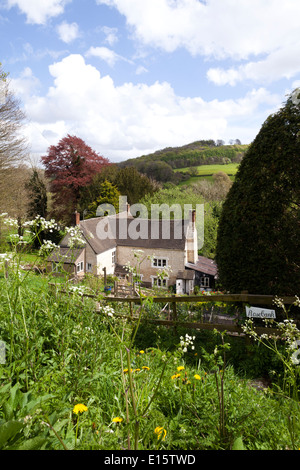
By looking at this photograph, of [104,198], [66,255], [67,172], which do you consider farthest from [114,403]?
[67,172]

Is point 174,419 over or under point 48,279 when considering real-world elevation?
under

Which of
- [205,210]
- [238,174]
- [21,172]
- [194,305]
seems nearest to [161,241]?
[205,210]

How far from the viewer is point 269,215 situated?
4711 millimetres

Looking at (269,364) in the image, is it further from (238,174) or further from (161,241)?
(161,241)

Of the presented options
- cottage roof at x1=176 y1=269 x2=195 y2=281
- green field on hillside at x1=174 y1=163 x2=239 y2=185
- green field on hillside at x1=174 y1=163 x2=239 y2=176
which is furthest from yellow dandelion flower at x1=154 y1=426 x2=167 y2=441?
green field on hillside at x1=174 y1=163 x2=239 y2=176

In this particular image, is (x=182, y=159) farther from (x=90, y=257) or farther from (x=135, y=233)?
(x=90, y=257)

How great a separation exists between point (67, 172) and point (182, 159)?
43961 millimetres

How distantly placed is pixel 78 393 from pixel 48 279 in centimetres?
121

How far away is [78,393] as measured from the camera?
2.32 m

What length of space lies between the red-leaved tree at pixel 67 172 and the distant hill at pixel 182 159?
991 inches

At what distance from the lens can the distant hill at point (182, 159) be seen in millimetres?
60938

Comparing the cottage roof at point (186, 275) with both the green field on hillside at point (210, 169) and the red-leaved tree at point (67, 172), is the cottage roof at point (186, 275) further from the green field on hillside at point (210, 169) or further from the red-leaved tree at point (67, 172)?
the green field on hillside at point (210, 169)

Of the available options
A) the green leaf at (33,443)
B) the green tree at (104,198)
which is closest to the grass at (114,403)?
the green leaf at (33,443)

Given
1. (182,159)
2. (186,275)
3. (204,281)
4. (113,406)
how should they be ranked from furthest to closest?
(182,159) → (204,281) → (186,275) → (113,406)
